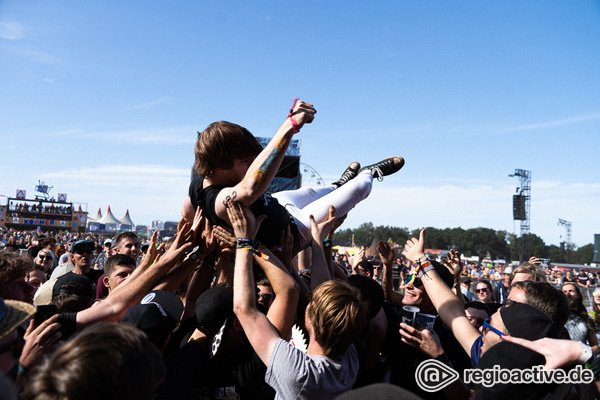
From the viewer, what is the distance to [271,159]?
98.7 inches

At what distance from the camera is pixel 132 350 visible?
1.37m

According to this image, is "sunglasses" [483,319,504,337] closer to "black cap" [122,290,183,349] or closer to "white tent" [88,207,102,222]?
"black cap" [122,290,183,349]

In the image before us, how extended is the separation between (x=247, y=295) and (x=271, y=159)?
2.33 feet

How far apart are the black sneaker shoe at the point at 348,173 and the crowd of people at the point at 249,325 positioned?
3.82 feet

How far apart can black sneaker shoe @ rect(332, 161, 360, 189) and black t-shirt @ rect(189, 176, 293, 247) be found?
5.57ft

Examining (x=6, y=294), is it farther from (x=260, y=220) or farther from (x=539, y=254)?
(x=539, y=254)

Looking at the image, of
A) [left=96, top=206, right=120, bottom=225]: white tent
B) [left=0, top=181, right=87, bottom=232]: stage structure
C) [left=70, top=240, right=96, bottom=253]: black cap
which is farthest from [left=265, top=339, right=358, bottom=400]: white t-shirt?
[left=96, top=206, right=120, bottom=225]: white tent

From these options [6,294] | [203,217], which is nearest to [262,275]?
[203,217]

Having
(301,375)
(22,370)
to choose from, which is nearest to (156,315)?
(22,370)

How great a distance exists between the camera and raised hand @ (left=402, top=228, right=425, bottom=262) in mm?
3244

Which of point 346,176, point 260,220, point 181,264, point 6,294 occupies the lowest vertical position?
point 6,294

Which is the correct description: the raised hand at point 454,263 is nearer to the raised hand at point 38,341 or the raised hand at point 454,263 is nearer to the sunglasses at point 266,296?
the sunglasses at point 266,296

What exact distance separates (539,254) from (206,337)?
97.2 metres

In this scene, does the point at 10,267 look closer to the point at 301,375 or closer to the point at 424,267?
the point at 301,375
